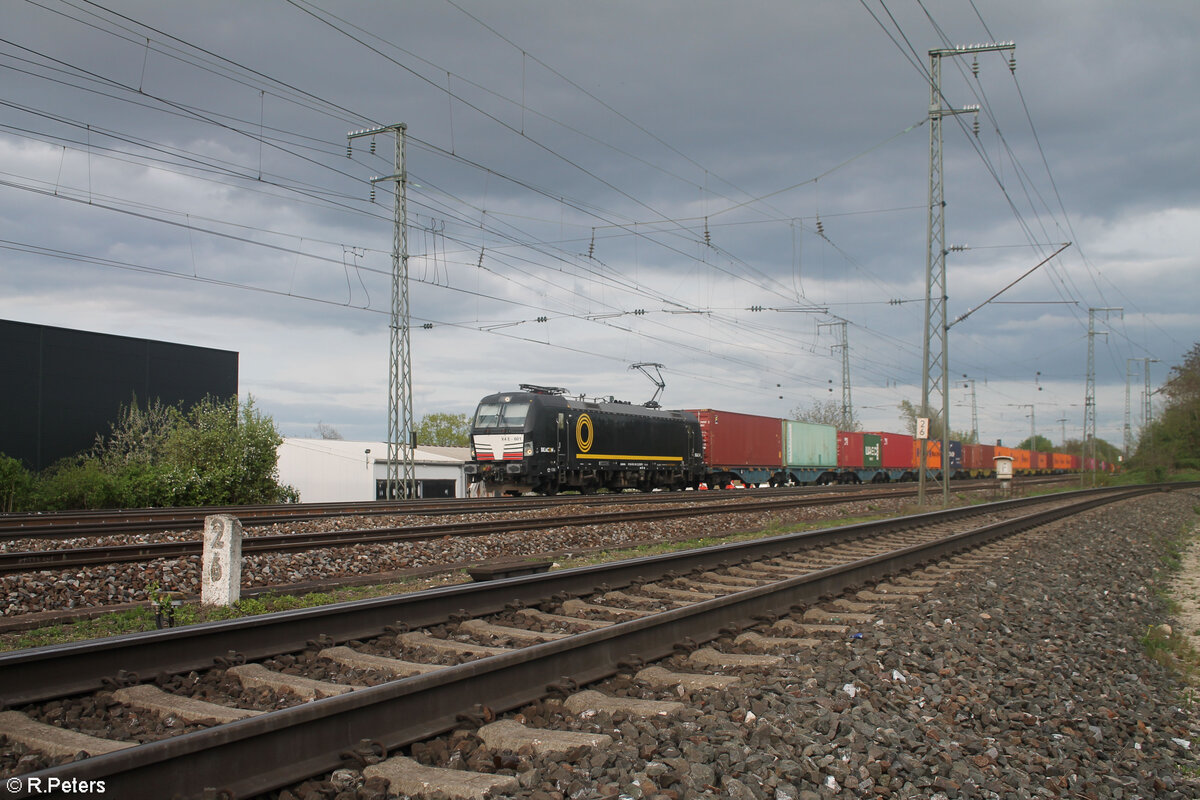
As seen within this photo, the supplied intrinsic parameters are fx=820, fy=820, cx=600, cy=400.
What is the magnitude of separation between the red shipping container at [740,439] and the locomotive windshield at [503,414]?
12.6 meters

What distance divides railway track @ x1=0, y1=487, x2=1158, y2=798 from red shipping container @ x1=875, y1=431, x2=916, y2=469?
1893 inches

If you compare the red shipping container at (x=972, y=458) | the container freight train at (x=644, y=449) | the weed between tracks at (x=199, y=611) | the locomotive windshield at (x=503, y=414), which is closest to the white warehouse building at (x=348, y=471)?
the container freight train at (x=644, y=449)

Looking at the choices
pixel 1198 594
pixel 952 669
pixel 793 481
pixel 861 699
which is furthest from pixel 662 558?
pixel 793 481

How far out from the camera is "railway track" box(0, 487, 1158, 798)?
133 inches

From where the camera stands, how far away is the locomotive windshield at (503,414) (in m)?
27.9

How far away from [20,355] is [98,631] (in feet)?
103

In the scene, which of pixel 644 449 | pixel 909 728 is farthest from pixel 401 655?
pixel 644 449

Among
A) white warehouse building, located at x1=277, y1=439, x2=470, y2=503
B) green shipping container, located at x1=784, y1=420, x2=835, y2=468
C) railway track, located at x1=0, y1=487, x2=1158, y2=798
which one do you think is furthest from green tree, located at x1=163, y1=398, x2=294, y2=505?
green shipping container, located at x1=784, y1=420, x2=835, y2=468

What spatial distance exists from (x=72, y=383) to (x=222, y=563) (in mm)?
31688

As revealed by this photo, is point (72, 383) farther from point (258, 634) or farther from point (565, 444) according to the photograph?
point (258, 634)

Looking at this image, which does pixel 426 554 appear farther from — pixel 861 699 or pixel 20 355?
pixel 20 355

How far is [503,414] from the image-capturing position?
28.3 metres

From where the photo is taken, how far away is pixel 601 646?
536cm

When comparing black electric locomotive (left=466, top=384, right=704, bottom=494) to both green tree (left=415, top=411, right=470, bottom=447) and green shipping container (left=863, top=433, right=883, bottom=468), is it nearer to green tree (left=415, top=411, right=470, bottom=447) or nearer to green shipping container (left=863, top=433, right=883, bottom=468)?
green shipping container (left=863, top=433, right=883, bottom=468)
